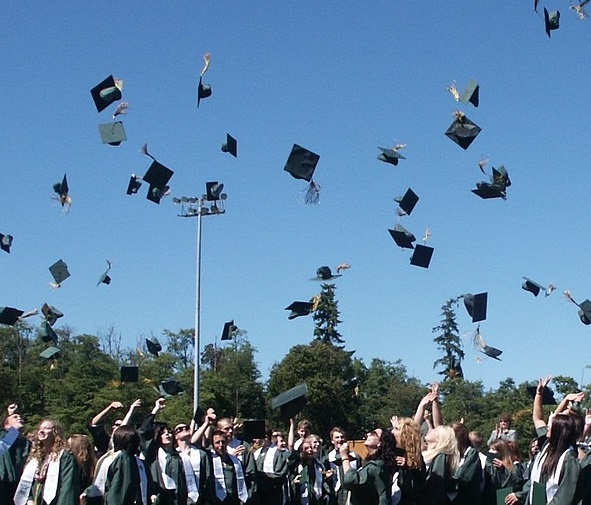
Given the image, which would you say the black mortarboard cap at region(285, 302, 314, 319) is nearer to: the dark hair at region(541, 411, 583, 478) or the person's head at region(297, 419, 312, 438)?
the person's head at region(297, 419, 312, 438)

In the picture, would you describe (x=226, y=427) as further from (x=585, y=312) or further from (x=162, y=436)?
(x=585, y=312)

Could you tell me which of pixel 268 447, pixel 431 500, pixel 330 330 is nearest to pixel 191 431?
pixel 268 447

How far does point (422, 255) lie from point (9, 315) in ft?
19.3

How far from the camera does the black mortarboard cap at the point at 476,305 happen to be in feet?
41.7

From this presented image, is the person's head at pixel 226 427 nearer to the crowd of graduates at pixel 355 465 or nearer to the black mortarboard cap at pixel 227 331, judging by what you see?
the crowd of graduates at pixel 355 465

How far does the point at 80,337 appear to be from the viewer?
43.3 m

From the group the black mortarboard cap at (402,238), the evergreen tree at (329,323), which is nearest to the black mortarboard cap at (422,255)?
the black mortarboard cap at (402,238)

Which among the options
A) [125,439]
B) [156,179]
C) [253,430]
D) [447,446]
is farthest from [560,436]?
[156,179]

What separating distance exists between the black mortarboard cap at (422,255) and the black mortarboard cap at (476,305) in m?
0.89

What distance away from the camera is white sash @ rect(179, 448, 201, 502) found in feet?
31.0

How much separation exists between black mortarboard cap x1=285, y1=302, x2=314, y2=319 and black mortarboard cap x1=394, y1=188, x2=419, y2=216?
2.07 meters

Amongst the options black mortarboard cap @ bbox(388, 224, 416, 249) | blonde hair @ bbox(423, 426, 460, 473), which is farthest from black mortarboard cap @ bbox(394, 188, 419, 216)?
blonde hair @ bbox(423, 426, 460, 473)

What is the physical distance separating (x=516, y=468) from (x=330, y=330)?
58.9m

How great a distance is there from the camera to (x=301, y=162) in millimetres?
12516
